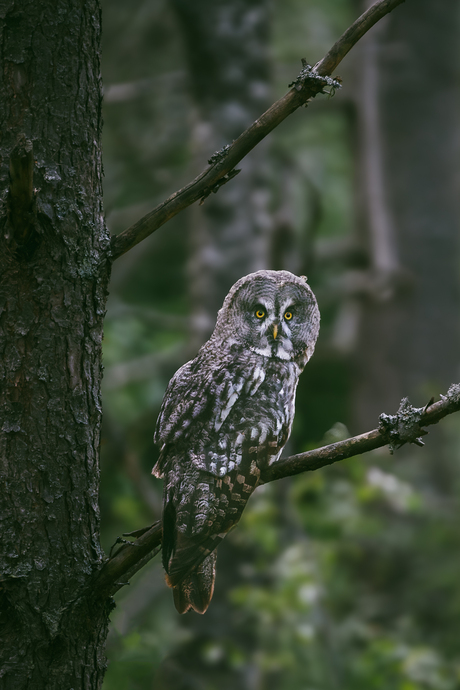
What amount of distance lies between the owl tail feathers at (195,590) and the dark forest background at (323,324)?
1.78 feet

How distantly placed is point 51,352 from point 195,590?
79cm

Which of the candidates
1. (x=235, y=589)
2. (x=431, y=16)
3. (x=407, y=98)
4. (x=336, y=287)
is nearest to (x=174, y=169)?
(x=336, y=287)

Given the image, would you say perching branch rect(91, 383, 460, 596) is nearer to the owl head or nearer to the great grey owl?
the great grey owl

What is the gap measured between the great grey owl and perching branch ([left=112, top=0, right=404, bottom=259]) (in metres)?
0.53

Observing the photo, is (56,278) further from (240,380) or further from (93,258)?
(240,380)

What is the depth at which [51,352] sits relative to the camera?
177cm

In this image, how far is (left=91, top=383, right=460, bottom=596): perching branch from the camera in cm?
153

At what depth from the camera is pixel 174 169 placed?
304 inches

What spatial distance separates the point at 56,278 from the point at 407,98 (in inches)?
281

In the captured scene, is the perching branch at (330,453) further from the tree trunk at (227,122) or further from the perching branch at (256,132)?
the tree trunk at (227,122)

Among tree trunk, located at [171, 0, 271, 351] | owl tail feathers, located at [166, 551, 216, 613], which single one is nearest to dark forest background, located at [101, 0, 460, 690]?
tree trunk, located at [171, 0, 271, 351]

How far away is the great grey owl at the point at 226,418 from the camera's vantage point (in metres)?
1.91

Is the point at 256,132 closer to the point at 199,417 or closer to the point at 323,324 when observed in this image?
the point at 199,417

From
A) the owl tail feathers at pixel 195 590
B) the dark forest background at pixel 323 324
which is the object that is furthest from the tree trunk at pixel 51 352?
the dark forest background at pixel 323 324
